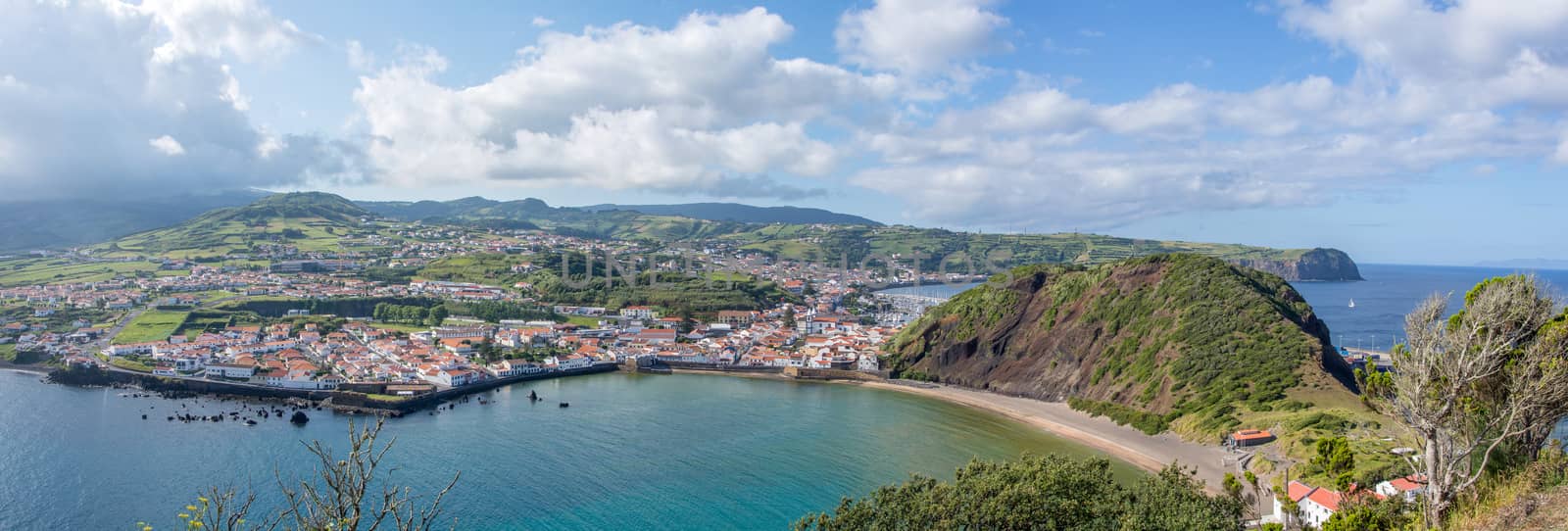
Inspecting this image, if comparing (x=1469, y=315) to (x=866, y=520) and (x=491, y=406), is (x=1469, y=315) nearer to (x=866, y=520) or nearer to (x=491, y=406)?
(x=866, y=520)

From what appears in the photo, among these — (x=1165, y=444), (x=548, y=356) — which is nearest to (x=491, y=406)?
(x=548, y=356)

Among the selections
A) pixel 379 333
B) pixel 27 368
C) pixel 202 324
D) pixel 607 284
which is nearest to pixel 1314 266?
pixel 607 284

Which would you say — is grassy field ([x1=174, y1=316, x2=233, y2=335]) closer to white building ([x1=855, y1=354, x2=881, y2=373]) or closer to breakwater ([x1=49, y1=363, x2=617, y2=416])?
breakwater ([x1=49, y1=363, x2=617, y2=416])

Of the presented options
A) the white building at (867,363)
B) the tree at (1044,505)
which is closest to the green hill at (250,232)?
the white building at (867,363)

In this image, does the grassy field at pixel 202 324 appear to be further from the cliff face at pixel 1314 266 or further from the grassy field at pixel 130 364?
the cliff face at pixel 1314 266

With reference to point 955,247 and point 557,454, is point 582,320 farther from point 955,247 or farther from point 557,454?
point 955,247
